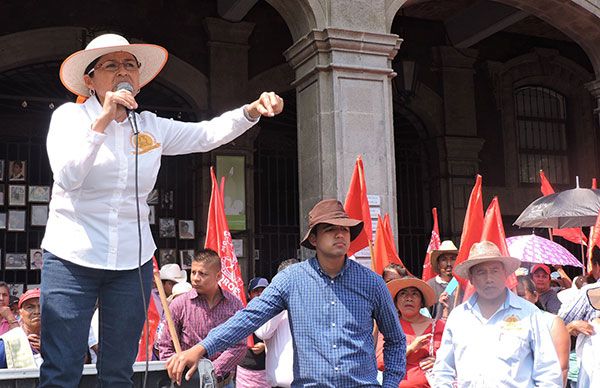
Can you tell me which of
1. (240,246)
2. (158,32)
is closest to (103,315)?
(240,246)

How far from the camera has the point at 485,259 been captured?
4.54m

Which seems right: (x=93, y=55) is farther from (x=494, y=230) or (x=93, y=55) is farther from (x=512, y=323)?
(x=494, y=230)

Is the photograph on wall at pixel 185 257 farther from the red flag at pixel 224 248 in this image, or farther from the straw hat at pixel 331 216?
the straw hat at pixel 331 216

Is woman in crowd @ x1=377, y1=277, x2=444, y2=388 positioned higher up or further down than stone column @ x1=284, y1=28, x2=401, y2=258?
further down

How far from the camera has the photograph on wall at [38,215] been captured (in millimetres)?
12586

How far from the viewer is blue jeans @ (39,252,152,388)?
2.77 m

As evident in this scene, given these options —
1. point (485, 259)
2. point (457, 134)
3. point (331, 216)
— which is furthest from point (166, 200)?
point (331, 216)

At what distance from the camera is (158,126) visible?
10.6 ft

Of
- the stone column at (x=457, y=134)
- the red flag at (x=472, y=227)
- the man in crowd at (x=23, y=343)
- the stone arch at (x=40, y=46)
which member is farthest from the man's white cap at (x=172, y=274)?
the stone column at (x=457, y=134)

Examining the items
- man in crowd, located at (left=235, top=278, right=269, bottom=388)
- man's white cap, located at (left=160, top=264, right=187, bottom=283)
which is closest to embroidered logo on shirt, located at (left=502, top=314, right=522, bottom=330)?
man in crowd, located at (left=235, top=278, right=269, bottom=388)

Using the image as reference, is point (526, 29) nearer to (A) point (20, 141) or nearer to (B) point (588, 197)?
(B) point (588, 197)

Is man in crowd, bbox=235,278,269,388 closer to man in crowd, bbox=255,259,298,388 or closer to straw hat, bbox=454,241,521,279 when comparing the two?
man in crowd, bbox=255,259,298,388

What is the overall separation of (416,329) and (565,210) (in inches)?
153

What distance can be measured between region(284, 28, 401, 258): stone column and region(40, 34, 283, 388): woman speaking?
584 cm
